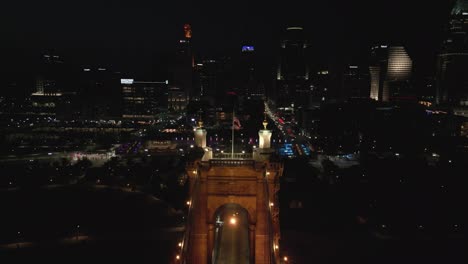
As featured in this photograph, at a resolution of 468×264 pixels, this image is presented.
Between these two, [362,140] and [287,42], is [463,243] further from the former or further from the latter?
[287,42]

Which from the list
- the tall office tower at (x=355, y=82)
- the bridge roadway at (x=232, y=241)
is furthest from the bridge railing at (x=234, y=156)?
the tall office tower at (x=355, y=82)

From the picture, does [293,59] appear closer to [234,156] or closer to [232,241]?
[232,241]

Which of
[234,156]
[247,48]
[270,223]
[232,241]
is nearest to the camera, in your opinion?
[270,223]

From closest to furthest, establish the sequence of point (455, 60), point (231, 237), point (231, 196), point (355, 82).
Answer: point (231, 196)
point (231, 237)
point (455, 60)
point (355, 82)

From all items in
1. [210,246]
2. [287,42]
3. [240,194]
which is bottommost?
[210,246]

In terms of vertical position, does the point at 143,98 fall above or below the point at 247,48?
below

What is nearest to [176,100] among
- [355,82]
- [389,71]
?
[355,82]

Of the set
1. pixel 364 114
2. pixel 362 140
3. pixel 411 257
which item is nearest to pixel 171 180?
pixel 411 257
